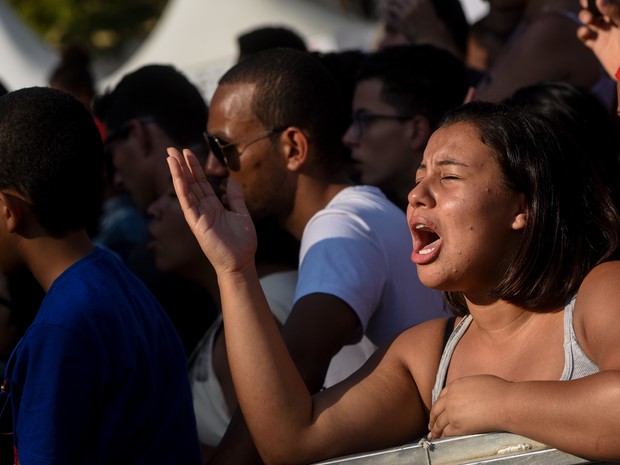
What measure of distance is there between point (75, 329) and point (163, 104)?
117 inches

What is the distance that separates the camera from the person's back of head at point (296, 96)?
4062mm

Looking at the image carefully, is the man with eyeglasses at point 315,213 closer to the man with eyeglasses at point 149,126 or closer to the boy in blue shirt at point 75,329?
the boy in blue shirt at point 75,329

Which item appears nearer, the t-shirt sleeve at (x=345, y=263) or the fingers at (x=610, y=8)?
the t-shirt sleeve at (x=345, y=263)

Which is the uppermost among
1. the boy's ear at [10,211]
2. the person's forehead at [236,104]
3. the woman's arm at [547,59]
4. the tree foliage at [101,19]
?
the boy's ear at [10,211]

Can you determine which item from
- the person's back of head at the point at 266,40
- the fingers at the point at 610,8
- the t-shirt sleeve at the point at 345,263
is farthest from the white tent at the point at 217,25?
the t-shirt sleeve at the point at 345,263

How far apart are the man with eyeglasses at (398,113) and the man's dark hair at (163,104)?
3.53 ft

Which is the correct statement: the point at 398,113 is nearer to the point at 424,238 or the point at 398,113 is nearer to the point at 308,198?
the point at 308,198

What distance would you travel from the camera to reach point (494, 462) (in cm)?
224

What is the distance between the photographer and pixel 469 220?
8.93 feet

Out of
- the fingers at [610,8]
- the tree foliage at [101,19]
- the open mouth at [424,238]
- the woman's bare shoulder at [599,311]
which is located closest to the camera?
the woman's bare shoulder at [599,311]

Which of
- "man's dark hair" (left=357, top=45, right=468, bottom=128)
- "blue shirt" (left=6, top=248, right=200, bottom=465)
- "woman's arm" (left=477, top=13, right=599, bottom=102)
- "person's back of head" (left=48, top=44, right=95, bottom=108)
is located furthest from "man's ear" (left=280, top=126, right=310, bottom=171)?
"person's back of head" (left=48, top=44, right=95, bottom=108)

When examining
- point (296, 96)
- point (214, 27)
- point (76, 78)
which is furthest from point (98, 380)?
point (214, 27)

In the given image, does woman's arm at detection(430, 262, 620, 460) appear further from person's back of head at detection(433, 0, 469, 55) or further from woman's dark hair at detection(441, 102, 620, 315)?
person's back of head at detection(433, 0, 469, 55)

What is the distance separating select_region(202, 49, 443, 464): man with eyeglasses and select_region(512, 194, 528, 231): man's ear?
780mm
